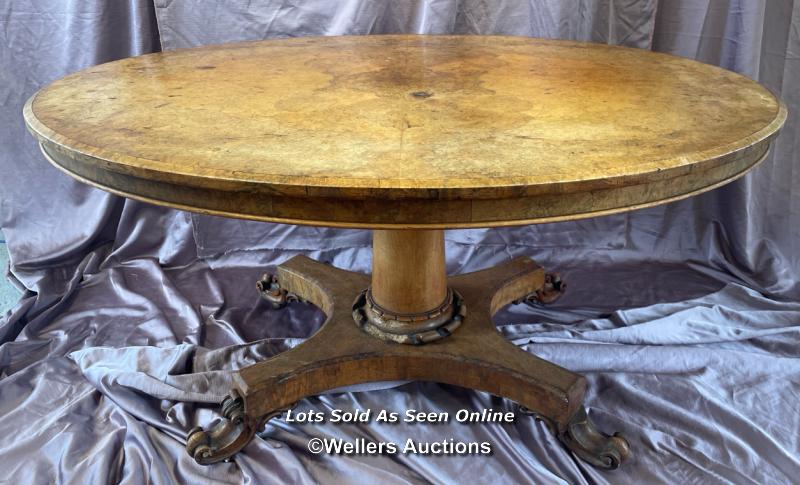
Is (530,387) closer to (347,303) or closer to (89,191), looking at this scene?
(347,303)

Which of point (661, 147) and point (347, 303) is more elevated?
point (661, 147)

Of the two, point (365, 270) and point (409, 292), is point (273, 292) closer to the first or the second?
point (365, 270)

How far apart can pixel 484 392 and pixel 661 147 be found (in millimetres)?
878

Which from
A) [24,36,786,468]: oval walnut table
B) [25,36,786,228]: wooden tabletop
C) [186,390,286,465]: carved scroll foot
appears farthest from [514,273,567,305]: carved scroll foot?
[186,390,286,465]: carved scroll foot

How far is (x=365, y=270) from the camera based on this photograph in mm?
2443

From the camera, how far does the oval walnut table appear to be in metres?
0.92

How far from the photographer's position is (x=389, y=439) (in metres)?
1.56

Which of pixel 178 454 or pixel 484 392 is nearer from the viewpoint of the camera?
pixel 178 454

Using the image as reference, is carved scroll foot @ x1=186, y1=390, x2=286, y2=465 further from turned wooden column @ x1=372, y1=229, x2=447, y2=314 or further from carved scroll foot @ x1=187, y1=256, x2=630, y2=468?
turned wooden column @ x1=372, y1=229, x2=447, y2=314

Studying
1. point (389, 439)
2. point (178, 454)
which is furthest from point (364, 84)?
point (178, 454)

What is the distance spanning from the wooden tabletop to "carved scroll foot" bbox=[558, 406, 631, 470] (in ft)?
2.22
